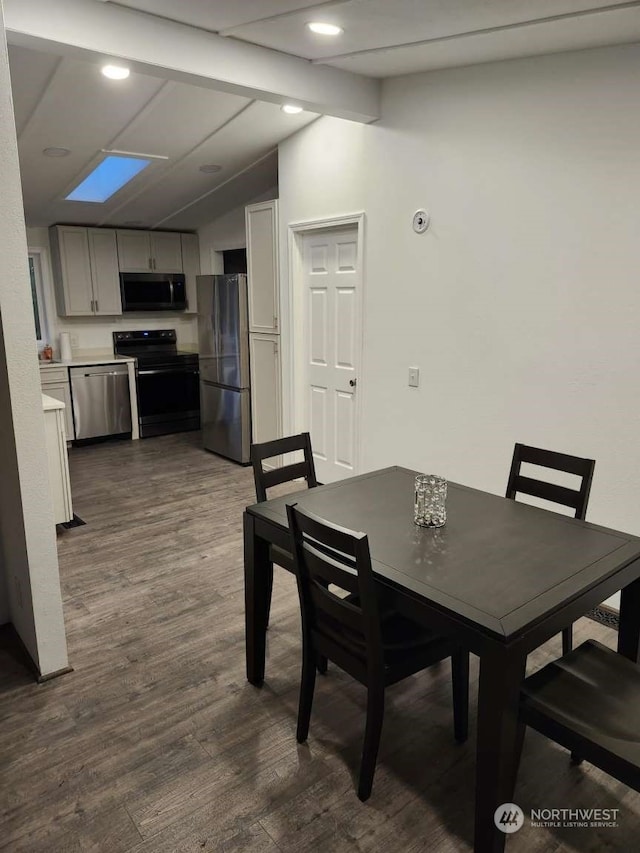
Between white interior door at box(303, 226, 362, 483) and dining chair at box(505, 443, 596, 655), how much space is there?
1.82 meters

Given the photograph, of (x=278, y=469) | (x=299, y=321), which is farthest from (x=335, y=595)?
(x=299, y=321)

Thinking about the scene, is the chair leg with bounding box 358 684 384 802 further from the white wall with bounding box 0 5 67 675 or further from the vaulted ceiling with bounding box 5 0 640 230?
the vaulted ceiling with bounding box 5 0 640 230

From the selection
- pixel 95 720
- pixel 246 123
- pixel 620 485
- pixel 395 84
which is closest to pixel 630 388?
pixel 620 485

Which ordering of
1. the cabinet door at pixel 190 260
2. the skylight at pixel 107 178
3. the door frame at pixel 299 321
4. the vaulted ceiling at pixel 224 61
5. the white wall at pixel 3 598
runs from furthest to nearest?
the cabinet door at pixel 190 260 < the skylight at pixel 107 178 < the door frame at pixel 299 321 < the white wall at pixel 3 598 < the vaulted ceiling at pixel 224 61

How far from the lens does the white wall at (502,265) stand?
2617 millimetres

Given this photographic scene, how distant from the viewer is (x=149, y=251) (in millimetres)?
6512

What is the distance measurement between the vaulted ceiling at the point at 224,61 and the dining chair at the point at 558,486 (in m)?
1.66

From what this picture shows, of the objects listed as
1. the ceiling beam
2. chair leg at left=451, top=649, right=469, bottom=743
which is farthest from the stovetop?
chair leg at left=451, top=649, right=469, bottom=743

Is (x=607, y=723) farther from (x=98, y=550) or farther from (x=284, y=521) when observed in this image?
(x=98, y=550)

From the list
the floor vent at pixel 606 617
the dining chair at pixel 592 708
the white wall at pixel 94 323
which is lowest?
the floor vent at pixel 606 617

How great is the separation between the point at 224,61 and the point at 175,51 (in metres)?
0.25

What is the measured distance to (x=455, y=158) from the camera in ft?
10.5

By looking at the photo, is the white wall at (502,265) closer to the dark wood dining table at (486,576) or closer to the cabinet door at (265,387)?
the dark wood dining table at (486,576)

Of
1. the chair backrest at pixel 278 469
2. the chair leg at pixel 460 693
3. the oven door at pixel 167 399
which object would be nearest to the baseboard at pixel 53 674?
the chair backrest at pixel 278 469
